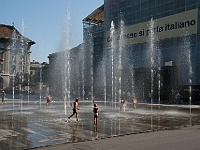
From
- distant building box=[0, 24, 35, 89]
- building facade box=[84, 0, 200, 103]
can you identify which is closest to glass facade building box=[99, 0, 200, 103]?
building facade box=[84, 0, 200, 103]

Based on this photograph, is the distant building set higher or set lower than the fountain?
higher

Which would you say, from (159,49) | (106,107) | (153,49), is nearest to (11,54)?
(153,49)

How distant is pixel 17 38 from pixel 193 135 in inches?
3412

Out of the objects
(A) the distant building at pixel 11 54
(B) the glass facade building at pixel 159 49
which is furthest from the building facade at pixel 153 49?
(A) the distant building at pixel 11 54

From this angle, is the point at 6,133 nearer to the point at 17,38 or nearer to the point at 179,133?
the point at 179,133

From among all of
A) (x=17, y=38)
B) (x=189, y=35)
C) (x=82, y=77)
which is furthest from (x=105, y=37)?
(x=17, y=38)

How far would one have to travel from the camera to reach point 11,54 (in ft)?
286

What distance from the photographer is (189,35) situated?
44.7 metres

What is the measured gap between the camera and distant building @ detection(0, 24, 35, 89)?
281ft

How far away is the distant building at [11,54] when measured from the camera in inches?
3366

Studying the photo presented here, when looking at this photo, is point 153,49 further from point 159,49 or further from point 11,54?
point 11,54

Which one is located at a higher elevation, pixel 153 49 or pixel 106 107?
pixel 153 49

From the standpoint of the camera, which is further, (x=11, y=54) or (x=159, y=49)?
(x=11, y=54)

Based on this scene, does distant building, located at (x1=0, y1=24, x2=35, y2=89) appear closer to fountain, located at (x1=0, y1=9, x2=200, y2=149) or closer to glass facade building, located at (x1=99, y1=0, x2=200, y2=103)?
fountain, located at (x1=0, y1=9, x2=200, y2=149)
